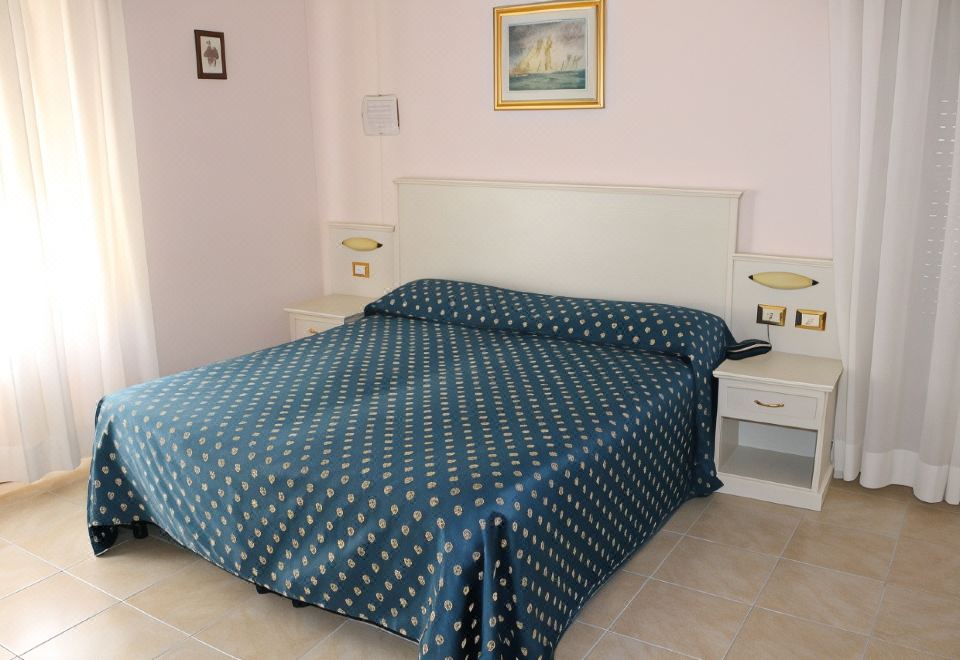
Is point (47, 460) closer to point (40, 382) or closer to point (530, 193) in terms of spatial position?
point (40, 382)

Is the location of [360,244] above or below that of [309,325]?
above

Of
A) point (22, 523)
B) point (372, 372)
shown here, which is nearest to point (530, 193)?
point (372, 372)

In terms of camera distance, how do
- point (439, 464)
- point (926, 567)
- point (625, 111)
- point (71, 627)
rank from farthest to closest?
point (625, 111) → point (926, 567) → point (71, 627) → point (439, 464)

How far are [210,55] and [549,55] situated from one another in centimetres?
143

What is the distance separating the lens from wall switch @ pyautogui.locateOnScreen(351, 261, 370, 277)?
4.21m

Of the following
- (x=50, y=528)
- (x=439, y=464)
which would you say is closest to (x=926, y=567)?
(x=439, y=464)

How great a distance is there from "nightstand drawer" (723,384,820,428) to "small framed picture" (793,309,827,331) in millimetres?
367

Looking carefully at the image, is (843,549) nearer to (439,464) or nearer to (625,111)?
(439,464)

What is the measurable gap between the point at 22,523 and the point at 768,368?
2.65 metres

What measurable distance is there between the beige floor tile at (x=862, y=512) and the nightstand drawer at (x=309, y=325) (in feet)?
7.08

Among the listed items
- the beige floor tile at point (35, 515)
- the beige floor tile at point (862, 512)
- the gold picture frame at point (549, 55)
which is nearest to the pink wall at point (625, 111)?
the gold picture frame at point (549, 55)

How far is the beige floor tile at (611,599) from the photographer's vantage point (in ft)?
7.80

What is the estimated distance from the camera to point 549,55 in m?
3.53

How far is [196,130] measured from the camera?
3648 mm
